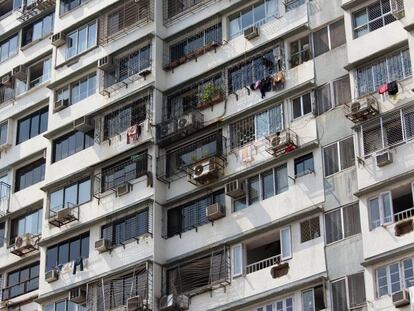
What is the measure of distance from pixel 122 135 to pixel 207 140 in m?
2.76

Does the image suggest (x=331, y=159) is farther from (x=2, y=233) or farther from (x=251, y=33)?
(x=2, y=233)

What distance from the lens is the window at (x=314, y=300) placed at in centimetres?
2572

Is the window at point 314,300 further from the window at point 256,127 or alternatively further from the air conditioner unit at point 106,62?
the air conditioner unit at point 106,62

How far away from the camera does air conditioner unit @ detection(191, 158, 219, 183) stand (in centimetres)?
2892

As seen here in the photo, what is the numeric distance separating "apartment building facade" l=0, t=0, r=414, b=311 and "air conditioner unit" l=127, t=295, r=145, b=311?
0.06m

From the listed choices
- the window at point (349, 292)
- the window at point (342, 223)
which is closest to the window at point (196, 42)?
the window at point (342, 223)

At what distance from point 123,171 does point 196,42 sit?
4411mm

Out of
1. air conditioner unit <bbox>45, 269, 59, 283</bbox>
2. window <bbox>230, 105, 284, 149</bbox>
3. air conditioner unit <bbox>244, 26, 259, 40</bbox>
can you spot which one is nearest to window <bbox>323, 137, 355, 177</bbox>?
window <bbox>230, 105, 284, 149</bbox>

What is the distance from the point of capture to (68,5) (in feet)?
116

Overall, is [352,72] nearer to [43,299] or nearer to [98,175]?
[98,175]

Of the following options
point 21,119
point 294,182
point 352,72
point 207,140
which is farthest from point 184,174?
point 21,119

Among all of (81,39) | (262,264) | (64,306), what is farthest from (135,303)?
(81,39)

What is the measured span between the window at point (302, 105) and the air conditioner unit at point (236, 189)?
2.26 m

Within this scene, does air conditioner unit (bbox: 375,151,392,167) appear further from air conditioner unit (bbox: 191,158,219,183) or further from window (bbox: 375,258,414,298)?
air conditioner unit (bbox: 191,158,219,183)
